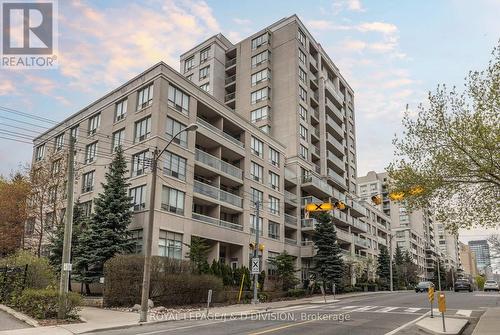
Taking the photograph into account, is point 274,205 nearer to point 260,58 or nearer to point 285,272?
point 285,272

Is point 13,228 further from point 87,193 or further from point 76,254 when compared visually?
point 76,254

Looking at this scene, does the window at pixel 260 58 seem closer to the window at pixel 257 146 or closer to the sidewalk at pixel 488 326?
the window at pixel 257 146

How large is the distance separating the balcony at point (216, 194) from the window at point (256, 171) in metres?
3.72

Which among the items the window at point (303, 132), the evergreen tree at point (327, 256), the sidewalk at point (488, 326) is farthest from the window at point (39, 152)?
the sidewalk at point (488, 326)

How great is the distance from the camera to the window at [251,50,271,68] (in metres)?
59.4

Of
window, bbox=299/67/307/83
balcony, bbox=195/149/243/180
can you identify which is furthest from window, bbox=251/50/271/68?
balcony, bbox=195/149/243/180

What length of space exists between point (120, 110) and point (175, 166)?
27.3 ft

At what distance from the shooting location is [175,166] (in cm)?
3366

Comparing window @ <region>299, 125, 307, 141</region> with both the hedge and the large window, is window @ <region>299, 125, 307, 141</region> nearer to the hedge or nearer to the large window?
the large window

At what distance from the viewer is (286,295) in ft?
124

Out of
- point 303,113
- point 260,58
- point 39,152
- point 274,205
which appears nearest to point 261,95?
point 260,58

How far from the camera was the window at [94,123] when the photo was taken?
39.7 meters

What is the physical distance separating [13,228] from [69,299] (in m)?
26.3

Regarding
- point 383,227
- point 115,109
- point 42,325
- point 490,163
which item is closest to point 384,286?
point 383,227
